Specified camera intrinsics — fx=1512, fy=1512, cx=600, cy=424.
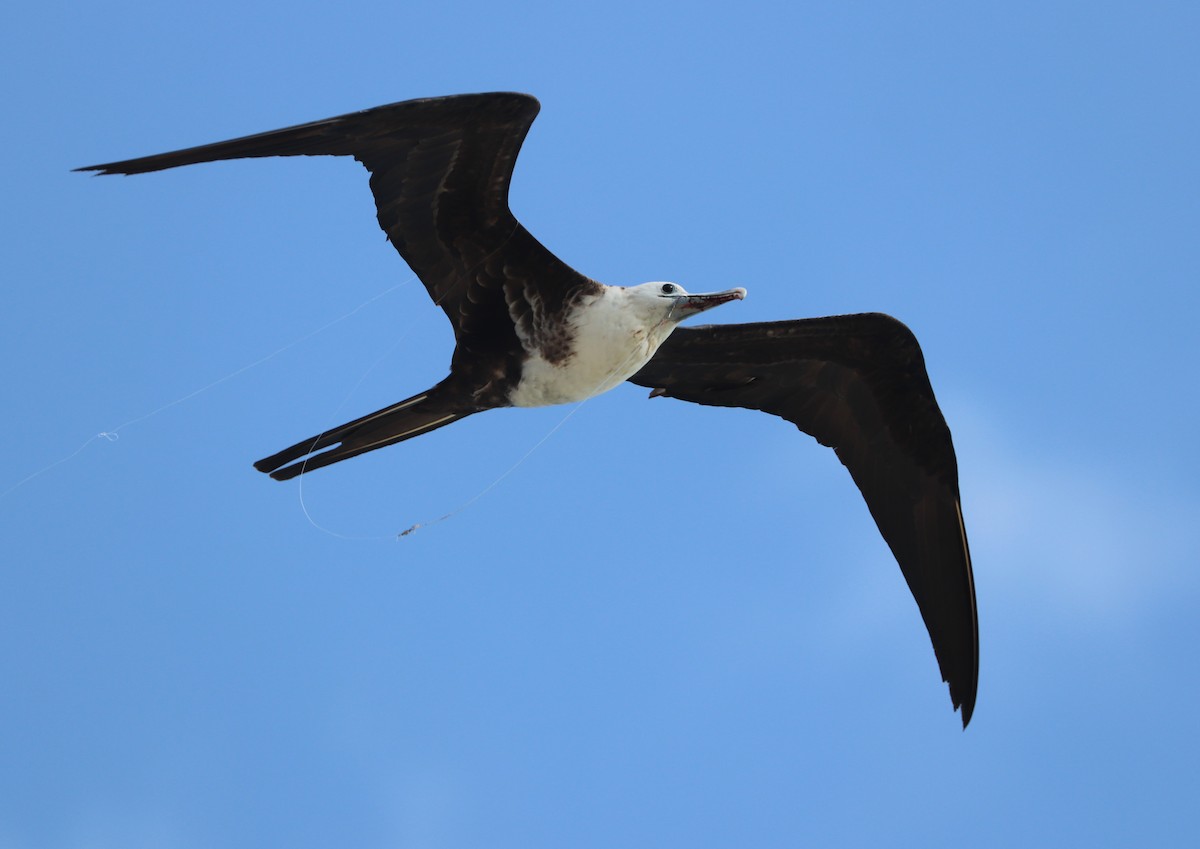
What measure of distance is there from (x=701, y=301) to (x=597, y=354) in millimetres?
587

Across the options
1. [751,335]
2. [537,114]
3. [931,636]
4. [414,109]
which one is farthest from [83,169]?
[931,636]

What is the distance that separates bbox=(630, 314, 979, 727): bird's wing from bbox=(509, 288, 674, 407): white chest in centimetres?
55

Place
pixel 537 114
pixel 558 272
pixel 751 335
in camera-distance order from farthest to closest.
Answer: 1. pixel 751 335
2. pixel 558 272
3. pixel 537 114

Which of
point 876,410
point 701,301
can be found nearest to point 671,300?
point 701,301

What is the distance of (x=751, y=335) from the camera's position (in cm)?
817

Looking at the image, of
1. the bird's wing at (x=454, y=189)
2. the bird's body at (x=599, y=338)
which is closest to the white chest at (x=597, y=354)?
the bird's body at (x=599, y=338)

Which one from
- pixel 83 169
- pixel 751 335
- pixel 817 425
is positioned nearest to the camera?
pixel 83 169

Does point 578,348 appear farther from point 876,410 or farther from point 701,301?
point 876,410

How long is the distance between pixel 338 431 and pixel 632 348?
1.55 m

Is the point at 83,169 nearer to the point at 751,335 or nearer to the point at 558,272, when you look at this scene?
the point at 558,272

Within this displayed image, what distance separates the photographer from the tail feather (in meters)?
7.69

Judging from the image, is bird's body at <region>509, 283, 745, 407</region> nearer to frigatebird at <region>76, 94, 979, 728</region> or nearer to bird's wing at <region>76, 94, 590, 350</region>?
frigatebird at <region>76, 94, 979, 728</region>

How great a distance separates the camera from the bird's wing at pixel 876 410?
27.0 feet

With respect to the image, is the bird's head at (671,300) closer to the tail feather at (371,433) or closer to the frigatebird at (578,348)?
the frigatebird at (578,348)
